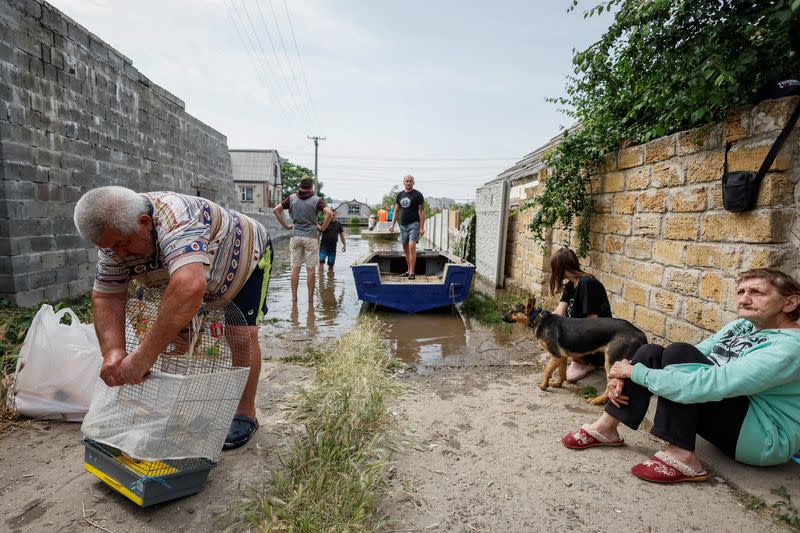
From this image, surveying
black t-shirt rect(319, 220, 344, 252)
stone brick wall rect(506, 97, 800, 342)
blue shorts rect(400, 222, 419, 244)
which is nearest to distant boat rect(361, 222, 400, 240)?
black t-shirt rect(319, 220, 344, 252)

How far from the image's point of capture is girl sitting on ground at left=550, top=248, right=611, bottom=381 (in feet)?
12.9

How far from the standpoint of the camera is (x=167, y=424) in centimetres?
202

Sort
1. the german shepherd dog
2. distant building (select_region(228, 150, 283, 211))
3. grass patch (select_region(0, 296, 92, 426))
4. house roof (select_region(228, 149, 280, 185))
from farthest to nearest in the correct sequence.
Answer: house roof (select_region(228, 149, 280, 185)), distant building (select_region(228, 150, 283, 211)), the german shepherd dog, grass patch (select_region(0, 296, 92, 426))

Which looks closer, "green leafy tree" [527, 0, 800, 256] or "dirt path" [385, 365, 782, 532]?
"dirt path" [385, 365, 782, 532]

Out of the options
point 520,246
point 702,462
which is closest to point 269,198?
point 520,246

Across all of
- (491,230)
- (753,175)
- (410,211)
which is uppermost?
(753,175)

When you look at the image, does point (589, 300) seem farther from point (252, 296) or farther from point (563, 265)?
point (252, 296)

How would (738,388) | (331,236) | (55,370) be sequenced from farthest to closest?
(331,236), (55,370), (738,388)

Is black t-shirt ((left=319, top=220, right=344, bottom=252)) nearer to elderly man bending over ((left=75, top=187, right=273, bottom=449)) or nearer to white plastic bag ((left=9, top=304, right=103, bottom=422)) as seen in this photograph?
white plastic bag ((left=9, top=304, right=103, bottom=422))

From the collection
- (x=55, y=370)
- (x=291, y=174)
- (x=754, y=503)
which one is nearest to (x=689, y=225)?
(x=754, y=503)

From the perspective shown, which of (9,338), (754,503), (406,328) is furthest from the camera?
(406,328)

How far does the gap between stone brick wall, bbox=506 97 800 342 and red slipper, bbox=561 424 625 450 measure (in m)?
1.20

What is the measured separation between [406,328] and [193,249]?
15.0 feet

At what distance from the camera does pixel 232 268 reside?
2561mm
